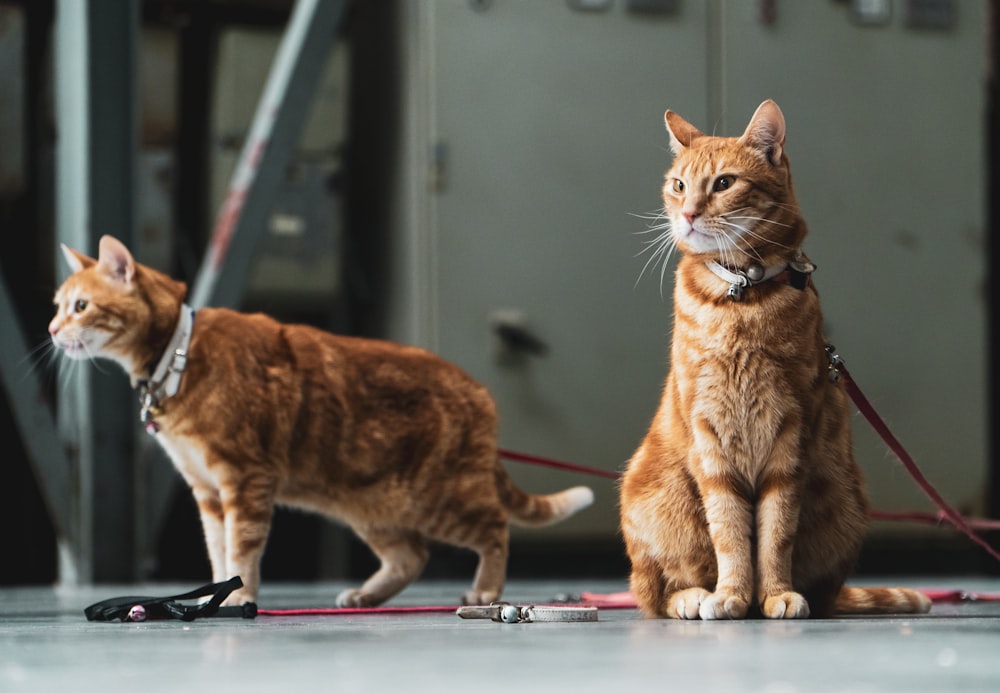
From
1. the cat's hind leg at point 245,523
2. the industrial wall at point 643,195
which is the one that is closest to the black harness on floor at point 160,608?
the cat's hind leg at point 245,523

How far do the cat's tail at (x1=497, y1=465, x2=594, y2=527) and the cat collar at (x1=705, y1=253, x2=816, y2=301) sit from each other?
3.05 ft

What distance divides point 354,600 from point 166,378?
0.57m

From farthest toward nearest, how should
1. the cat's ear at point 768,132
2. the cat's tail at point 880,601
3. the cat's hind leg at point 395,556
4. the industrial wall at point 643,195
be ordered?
the industrial wall at point 643,195 → the cat's hind leg at point 395,556 → the cat's tail at point 880,601 → the cat's ear at point 768,132

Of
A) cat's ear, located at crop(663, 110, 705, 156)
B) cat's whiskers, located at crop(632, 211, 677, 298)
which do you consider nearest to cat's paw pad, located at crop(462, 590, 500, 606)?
cat's whiskers, located at crop(632, 211, 677, 298)

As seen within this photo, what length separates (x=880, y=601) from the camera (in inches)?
79.4

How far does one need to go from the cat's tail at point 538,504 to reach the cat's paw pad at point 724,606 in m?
0.90

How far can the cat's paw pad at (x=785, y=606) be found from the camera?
1.76 meters

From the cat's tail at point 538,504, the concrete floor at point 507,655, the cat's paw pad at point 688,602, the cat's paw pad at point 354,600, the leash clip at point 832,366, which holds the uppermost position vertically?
the leash clip at point 832,366

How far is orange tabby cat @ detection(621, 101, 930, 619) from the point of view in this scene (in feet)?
5.84

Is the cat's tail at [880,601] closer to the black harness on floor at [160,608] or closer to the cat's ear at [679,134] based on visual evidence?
the cat's ear at [679,134]

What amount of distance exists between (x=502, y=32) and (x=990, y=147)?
76.5 inches

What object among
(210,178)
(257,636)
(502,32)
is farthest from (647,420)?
(257,636)

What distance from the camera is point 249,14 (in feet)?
14.8

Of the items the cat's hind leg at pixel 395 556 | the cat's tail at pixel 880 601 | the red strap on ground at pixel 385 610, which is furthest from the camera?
the cat's hind leg at pixel 395 556
